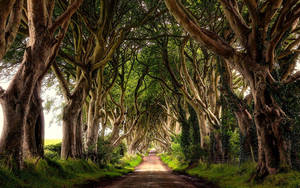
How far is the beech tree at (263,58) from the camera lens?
7082mm

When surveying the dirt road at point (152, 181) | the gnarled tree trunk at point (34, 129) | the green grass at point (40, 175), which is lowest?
the dirt road at point (152, 181)

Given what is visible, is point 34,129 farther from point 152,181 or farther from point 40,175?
point 152,181

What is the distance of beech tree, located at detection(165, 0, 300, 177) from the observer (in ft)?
23.2

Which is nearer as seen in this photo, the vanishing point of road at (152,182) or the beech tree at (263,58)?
the beech tree at (263,58)

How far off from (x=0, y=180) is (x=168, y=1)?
7.17 m

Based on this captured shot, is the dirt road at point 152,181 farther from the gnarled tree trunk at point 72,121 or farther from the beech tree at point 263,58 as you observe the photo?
the beech tree at point 263,58

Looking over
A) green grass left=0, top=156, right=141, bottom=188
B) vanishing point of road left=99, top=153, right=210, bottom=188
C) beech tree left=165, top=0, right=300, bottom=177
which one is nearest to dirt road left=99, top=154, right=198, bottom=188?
vanishing point of road left=99, top=153, right=210, bottom=188

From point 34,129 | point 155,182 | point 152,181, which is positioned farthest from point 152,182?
point 34,129

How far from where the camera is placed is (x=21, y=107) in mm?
6586

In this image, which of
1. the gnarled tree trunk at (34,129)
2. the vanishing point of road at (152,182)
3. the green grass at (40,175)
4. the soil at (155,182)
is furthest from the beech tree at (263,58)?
the green grass at (40,175)

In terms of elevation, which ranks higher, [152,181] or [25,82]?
[25,82]

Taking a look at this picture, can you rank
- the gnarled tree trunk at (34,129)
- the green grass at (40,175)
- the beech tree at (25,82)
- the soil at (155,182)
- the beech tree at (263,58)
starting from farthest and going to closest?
the soil at (155,182), the gnarled tree trunk at (34,129), the beech tree at (263,58), the beech tree at (25,82), the green grass at (40,175)

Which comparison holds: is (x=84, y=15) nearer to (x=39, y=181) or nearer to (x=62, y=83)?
(x=62, y=83)

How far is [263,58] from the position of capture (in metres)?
7.58
